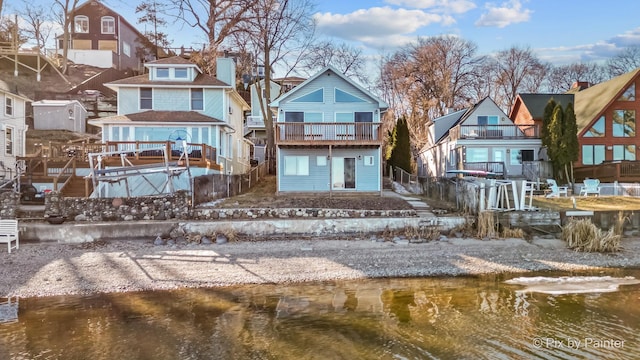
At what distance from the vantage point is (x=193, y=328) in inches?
336

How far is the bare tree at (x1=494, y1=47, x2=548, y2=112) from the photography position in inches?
1972

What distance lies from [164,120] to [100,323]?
1527 cm

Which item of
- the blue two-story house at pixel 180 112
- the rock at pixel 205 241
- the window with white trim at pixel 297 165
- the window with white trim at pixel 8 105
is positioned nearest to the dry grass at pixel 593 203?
the window with white trim at pixel 297 165

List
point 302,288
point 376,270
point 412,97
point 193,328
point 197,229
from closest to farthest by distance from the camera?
point 193,328
point 302,288
point 376,270
point 197,229
point 412,97

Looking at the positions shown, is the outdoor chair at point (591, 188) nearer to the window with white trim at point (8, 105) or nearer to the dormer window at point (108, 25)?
the window with white trim at point (8, 105)

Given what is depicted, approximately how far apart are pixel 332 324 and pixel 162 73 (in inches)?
811

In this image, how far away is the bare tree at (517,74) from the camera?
50.1 m

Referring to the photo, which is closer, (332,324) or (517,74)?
(332,324)

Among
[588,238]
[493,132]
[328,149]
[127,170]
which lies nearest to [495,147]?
[493,132]

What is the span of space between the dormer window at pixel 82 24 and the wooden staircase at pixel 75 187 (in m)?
36.7

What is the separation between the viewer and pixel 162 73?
24812mm

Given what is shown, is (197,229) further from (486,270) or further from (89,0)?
(89,0)

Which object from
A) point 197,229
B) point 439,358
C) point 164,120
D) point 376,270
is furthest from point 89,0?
point 439,358

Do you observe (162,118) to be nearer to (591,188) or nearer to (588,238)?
(588,238)
